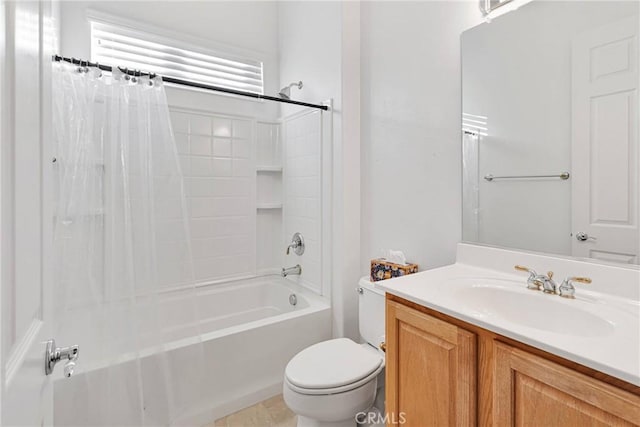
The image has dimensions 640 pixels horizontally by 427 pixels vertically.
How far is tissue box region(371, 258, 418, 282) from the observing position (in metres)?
1.66

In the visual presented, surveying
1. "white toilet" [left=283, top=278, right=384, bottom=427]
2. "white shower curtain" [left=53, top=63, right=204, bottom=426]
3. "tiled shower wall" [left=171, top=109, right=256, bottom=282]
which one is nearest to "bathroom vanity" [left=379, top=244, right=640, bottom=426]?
"white toilet" [left=283, top=278, right=384, bottom=427]

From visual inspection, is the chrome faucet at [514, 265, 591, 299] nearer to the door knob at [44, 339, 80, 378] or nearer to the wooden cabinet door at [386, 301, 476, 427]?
the wooden cabinet door at [386, 301, 476, 427]

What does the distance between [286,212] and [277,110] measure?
93 cm

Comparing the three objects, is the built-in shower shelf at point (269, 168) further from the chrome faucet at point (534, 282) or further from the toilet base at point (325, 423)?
the chrome faucet at point (534, 282)

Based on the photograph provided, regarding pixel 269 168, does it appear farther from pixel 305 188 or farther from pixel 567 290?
pixel 567 290

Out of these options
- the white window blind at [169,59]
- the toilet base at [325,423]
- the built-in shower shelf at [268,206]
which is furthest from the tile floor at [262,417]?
the white window blind at [169,59]

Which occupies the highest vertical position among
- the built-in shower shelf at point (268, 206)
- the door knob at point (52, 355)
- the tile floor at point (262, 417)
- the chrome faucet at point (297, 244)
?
the built-in shower shelf at point (268, 206)

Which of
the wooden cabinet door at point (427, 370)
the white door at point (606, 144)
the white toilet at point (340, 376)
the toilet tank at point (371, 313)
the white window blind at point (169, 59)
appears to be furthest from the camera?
the white window blind at point (169, 59)

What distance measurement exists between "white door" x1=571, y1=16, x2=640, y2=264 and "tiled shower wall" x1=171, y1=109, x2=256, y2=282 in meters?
2.16

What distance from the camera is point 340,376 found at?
1.38 m

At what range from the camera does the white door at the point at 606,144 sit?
3.31 feet

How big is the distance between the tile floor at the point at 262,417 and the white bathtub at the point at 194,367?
0.04m

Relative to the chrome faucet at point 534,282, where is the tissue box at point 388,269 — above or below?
below

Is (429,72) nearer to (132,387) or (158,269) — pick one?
(158,269)
